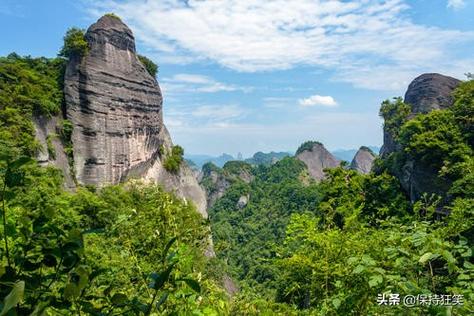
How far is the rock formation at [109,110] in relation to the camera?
25.3 meters

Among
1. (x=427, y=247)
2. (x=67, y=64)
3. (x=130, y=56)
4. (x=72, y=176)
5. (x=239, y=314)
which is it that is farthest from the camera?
(x=130, y=56)

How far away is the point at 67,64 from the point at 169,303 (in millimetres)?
27129

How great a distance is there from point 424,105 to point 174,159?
19.1 meters

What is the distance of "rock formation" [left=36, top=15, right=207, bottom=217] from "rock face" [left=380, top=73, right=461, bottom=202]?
16841 mm

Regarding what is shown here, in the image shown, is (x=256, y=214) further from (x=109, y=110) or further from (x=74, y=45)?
(x=74, y=45)

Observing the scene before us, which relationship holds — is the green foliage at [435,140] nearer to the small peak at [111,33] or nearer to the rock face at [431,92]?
the rock face at [431,92]

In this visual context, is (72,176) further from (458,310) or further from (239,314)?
(458,310)

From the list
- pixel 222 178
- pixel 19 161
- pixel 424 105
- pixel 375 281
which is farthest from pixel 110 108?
pixel 222 178

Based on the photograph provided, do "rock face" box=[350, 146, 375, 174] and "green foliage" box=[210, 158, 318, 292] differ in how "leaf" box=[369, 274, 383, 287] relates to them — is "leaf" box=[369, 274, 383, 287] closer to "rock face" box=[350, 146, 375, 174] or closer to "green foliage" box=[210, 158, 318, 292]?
"green foliage" box=[210, 158, 318, 292]

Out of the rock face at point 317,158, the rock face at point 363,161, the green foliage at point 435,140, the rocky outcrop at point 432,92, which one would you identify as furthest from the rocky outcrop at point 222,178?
the green foliage at point 435,140

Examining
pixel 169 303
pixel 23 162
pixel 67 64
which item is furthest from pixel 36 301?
pixel 67 64

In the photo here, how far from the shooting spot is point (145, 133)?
29625 millimetres

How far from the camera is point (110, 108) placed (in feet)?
86.4

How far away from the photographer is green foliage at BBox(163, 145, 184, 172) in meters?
32.4
